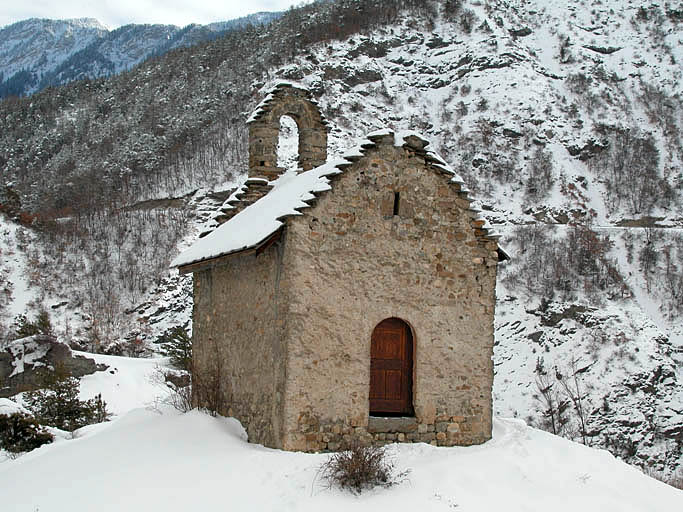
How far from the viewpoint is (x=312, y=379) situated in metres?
9.73

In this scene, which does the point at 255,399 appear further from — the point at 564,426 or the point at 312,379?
the point at 564,426

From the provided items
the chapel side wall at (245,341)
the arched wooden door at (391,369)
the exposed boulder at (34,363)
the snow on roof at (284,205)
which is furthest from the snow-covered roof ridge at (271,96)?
the exposed boulder at (34,363)

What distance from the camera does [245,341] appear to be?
11.2 meters

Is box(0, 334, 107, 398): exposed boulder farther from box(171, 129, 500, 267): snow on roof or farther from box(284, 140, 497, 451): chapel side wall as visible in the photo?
box(284, 140, 497, 451): chapel side wall

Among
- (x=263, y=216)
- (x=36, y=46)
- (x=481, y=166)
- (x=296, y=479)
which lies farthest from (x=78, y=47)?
(x=296, y=479)

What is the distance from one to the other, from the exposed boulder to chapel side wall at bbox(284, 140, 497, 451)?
1886 cm

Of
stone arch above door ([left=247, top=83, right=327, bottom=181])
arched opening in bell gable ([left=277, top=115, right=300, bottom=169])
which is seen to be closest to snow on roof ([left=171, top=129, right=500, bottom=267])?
stone arch above door ([left=247, top=83, right=327, bottom=181])

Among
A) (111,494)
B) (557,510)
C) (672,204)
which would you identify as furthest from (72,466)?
(672,204)

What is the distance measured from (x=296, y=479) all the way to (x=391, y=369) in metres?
2.47

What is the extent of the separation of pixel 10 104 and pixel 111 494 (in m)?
73.9

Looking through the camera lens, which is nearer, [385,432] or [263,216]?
[385,432]

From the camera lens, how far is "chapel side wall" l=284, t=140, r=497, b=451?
9.77 m

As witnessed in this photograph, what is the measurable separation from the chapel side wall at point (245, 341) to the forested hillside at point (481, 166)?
1438cm

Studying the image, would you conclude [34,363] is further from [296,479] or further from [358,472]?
[358,472]
